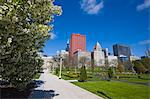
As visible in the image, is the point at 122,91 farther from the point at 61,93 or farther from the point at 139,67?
the point at 139,67

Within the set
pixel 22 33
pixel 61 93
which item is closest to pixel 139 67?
pixel 61 93

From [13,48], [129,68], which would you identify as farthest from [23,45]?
[129,68]

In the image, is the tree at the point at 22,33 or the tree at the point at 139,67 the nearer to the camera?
the tree at the point at 22,33

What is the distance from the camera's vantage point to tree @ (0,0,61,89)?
971 centimetres

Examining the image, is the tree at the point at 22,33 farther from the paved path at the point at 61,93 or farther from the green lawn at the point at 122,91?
the green lawn at the point at 122,91

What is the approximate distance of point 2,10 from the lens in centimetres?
899

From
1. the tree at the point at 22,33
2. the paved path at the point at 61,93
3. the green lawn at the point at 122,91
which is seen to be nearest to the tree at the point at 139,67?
the green lawn at the point at 122,91

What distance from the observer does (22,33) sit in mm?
10977

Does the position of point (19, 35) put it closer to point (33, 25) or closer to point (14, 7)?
point (33, 25)

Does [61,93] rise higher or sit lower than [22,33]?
lower

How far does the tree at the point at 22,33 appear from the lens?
31.9 feet

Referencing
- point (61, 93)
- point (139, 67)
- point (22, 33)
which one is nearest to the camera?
point (22, 33)

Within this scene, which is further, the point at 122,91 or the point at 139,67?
the point at 139,67

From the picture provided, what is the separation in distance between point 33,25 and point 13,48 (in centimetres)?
140
